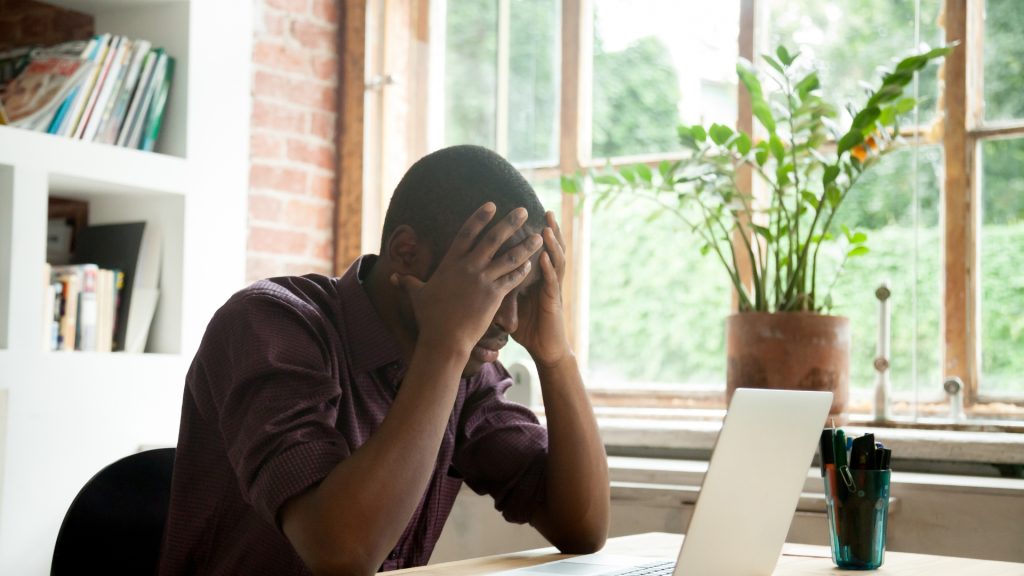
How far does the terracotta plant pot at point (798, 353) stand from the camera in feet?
8.11

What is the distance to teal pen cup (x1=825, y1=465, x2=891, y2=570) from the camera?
150 centimetres

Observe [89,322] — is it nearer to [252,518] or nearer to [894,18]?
[252,518]

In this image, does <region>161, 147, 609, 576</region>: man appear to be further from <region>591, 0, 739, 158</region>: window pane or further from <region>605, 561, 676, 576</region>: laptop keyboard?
<region>591, 0, 739, 158</region>: window pane

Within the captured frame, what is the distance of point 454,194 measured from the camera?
155 centimetres

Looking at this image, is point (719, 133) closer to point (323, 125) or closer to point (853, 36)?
point (853, 36)

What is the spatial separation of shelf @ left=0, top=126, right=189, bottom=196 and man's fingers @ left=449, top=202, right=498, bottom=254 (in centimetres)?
146

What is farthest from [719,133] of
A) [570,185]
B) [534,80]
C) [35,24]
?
[35,24]

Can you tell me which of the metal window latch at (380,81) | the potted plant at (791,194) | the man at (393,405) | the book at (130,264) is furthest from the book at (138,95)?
the man at (393,405)

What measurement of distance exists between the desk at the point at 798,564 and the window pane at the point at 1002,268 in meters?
1.09

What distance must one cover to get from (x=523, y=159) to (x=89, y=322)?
125cm

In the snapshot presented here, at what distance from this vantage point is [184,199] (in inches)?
114

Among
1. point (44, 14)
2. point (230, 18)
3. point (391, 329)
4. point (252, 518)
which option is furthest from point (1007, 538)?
point (44, 14)

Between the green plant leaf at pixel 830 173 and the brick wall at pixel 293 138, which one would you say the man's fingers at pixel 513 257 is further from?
the brick wall at pixel 293 138

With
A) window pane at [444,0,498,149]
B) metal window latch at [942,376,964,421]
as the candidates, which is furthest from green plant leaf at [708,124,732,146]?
window pane at [444,0,498,149]
